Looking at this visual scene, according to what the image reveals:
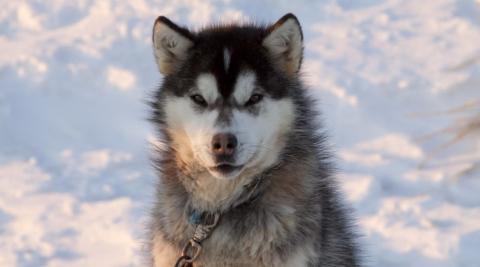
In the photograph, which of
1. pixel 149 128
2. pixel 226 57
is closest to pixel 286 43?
pixel 226 57

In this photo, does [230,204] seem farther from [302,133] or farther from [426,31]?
[426,31]

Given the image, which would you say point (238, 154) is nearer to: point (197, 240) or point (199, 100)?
point (199, 100)

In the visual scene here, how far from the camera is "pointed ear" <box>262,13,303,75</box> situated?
3773 millimetres

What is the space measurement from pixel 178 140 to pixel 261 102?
1.35 ft

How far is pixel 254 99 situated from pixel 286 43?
0.36 metres

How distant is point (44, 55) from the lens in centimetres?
691

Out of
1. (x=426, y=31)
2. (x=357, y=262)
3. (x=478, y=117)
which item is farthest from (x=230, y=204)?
(x=426, y=31)

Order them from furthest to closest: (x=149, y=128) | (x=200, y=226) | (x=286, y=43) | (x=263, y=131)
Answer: (x=149, y=128) → (x=286, y=43) → (x=200, y=226) → (x=263, y=131)

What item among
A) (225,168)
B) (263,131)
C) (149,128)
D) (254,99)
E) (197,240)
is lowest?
(149,128)

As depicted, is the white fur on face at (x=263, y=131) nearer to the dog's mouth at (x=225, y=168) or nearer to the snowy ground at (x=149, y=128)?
the dog's mouth at (x=225, y=168)

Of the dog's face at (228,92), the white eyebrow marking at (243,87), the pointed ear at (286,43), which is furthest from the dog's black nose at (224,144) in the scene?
the pointed ear at (286,43)

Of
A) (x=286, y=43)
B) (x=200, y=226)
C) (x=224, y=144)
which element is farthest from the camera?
(x=286, y=43)

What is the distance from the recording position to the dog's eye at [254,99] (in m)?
3.62

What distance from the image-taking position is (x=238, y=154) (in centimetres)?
343
